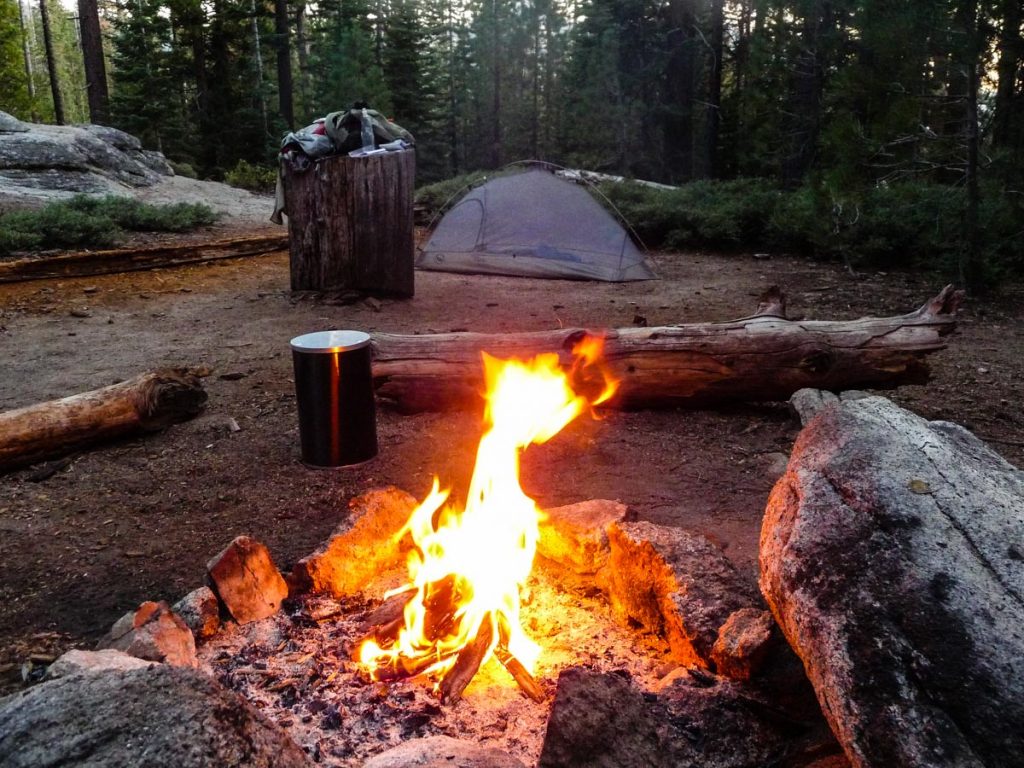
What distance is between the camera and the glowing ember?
2393 mm

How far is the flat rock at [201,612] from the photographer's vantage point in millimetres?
2525

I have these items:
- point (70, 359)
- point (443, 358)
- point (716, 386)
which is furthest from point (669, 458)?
point (70, 359)

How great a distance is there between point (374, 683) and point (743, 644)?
108cm

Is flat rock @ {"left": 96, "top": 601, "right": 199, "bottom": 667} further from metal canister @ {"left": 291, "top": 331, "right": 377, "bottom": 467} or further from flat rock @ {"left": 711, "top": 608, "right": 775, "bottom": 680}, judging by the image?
metal canister @ {"left": 291, "top": 331, "right": 377, "bottom": 467}

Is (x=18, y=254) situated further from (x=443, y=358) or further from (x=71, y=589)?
(x=71, y=589)

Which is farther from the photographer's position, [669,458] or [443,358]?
[443,358]

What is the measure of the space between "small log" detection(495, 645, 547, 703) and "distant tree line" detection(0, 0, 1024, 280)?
7.35 meters

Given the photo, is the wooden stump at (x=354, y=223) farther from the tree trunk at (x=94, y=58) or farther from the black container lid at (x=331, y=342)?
the tree trunk at (x=94, y=58)

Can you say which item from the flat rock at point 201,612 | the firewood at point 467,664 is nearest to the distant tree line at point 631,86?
the firewood at point 467,664

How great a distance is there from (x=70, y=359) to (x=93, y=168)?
10.6 metres

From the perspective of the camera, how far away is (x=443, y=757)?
1770 millimetres

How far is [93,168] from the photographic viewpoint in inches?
595

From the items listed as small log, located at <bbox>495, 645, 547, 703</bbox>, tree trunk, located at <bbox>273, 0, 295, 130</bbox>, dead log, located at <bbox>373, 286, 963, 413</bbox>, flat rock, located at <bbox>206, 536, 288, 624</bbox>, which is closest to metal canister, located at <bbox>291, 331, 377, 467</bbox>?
dead log, located at <bbox>373, 286, 963, 413</bbox>

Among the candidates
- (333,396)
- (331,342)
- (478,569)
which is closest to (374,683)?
(478,569)
